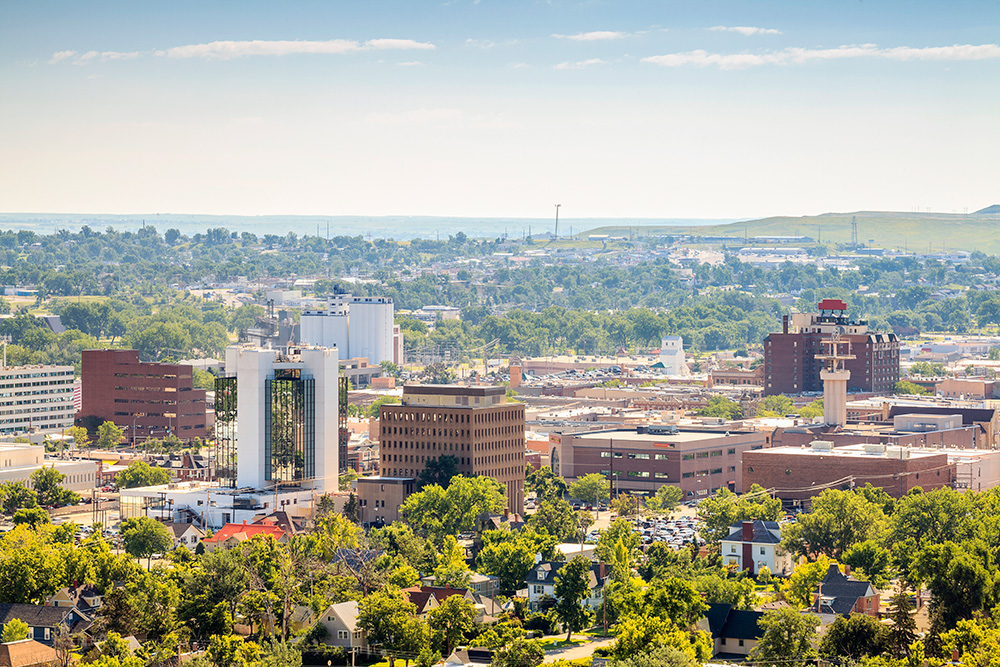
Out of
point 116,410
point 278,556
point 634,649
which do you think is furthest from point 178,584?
point 116,410

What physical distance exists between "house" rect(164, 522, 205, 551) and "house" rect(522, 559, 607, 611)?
21.1 metres

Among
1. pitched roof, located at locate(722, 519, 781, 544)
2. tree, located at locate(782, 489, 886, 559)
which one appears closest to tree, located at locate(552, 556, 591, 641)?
pitched roof, located at locate(722, 519, 781, 544)

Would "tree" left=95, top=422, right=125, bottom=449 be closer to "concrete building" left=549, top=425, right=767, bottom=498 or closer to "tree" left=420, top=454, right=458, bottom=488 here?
"concrete building" left=549, top=425, right=767, bottom=498

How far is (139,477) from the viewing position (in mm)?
118375

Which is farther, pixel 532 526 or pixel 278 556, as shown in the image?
pixel 532 526

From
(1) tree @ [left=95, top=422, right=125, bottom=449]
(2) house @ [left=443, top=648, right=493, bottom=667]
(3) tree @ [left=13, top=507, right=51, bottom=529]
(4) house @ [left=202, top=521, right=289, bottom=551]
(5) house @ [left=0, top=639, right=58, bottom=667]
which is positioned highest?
(1) tree @ [left=95, top=422, right=125, bottom=449]

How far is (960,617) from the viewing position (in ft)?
238

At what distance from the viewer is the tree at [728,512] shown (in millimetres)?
91312

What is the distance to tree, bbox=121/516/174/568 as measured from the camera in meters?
89.9

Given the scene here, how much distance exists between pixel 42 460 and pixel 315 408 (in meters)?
20.8

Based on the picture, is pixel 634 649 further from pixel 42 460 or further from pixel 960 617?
pixel 42 460

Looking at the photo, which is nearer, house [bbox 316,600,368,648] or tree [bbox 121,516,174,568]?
house [bbox 316,600,368,648]

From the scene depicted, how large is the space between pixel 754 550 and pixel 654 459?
1262 inches

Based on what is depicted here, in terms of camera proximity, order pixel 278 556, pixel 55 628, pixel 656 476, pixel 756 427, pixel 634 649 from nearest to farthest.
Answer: pixel 634 649
pixel 55 628
pixel 278 556
pixel 656 476
pixel 756 427
